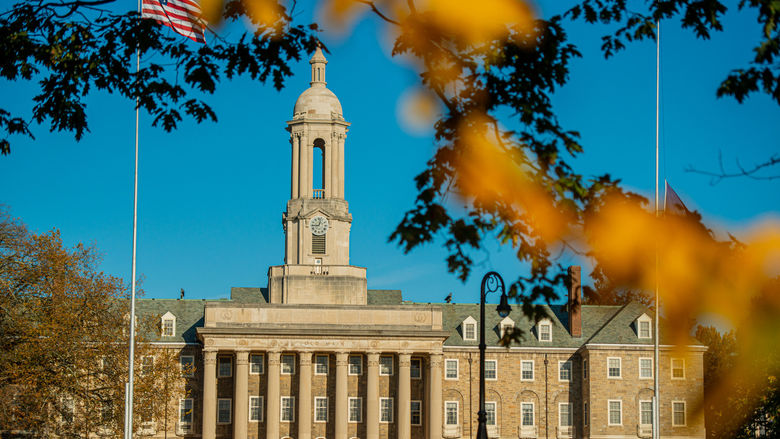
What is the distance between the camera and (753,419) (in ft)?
242

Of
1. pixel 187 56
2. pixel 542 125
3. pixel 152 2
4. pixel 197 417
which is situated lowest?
pixel 197 417

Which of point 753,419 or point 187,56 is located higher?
point 187,56

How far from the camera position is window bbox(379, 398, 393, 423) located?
296 feet

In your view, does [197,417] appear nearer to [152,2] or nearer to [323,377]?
[323,377]

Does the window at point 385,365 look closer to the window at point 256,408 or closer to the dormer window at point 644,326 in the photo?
the window at point 256,408

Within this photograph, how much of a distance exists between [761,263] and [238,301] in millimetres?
83689

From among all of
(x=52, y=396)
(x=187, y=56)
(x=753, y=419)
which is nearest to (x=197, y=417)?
(x=52, y=396)

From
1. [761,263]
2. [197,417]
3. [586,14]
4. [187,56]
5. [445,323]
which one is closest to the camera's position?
[761,263]

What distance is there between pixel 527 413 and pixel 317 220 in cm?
2142

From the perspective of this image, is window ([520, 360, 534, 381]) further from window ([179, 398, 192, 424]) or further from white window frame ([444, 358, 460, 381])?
window ([179, 398, 192, 424])

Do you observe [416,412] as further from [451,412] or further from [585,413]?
[585,413]

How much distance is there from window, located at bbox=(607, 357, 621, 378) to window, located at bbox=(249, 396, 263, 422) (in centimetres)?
2540

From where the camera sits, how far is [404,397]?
3455 inches

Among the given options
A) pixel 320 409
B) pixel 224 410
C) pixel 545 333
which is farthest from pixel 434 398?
pixel 224 410
